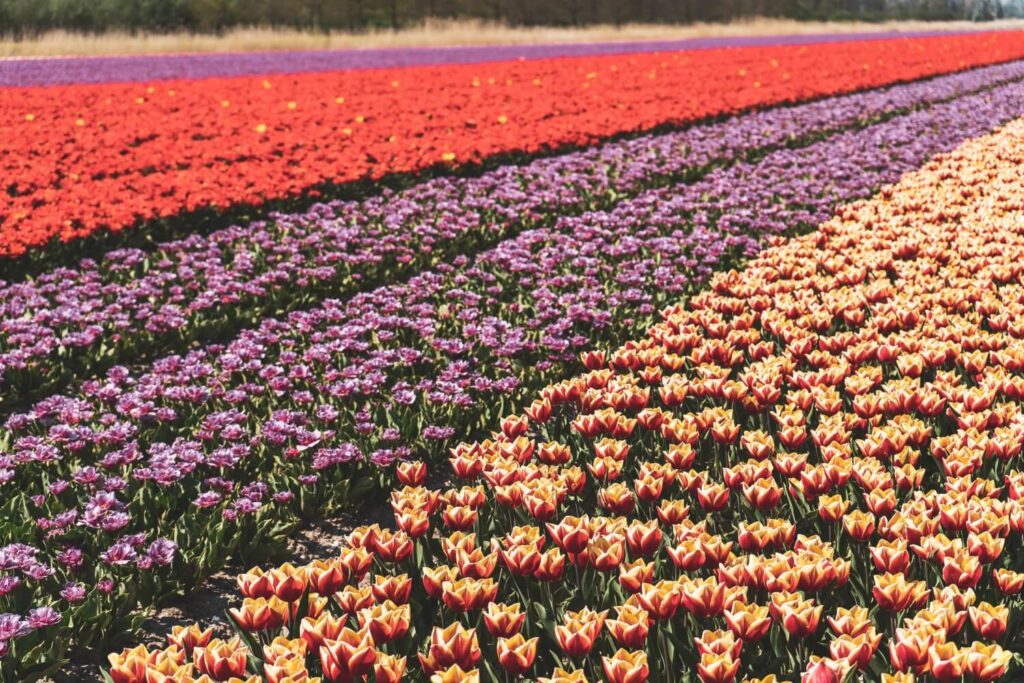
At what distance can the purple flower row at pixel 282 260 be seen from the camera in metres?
5.71

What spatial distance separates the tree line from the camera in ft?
105

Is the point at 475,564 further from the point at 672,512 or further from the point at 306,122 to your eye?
the point at 306,122

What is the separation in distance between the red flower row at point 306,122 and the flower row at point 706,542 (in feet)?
17.5

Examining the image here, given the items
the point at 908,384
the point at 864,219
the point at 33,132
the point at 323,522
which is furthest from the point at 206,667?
the point at 33,132

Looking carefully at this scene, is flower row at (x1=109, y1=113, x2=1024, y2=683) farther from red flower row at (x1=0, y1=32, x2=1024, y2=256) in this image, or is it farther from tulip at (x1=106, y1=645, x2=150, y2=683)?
red flower row at (x1=0, y1=32, x2=1024, y2=256)

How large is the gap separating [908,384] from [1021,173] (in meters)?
6.91

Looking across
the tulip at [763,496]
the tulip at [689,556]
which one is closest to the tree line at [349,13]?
the tulip at [763,496]

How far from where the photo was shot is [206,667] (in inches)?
92.4

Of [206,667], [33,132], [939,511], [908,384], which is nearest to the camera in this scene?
[206,667]

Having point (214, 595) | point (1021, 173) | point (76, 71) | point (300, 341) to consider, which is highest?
point (76, 71)

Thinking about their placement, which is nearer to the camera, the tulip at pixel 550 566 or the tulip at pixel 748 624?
the tulip at pixel 748 624

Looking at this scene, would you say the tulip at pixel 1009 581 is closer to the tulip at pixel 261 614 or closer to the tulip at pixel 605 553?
the tulip at pixel 605 553

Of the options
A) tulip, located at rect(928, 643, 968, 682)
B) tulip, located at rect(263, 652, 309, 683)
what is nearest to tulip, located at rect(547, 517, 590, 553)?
tulip, located at rect(263, 652, 309, 683)

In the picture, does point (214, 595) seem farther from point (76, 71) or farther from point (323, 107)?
point (76, 71)
